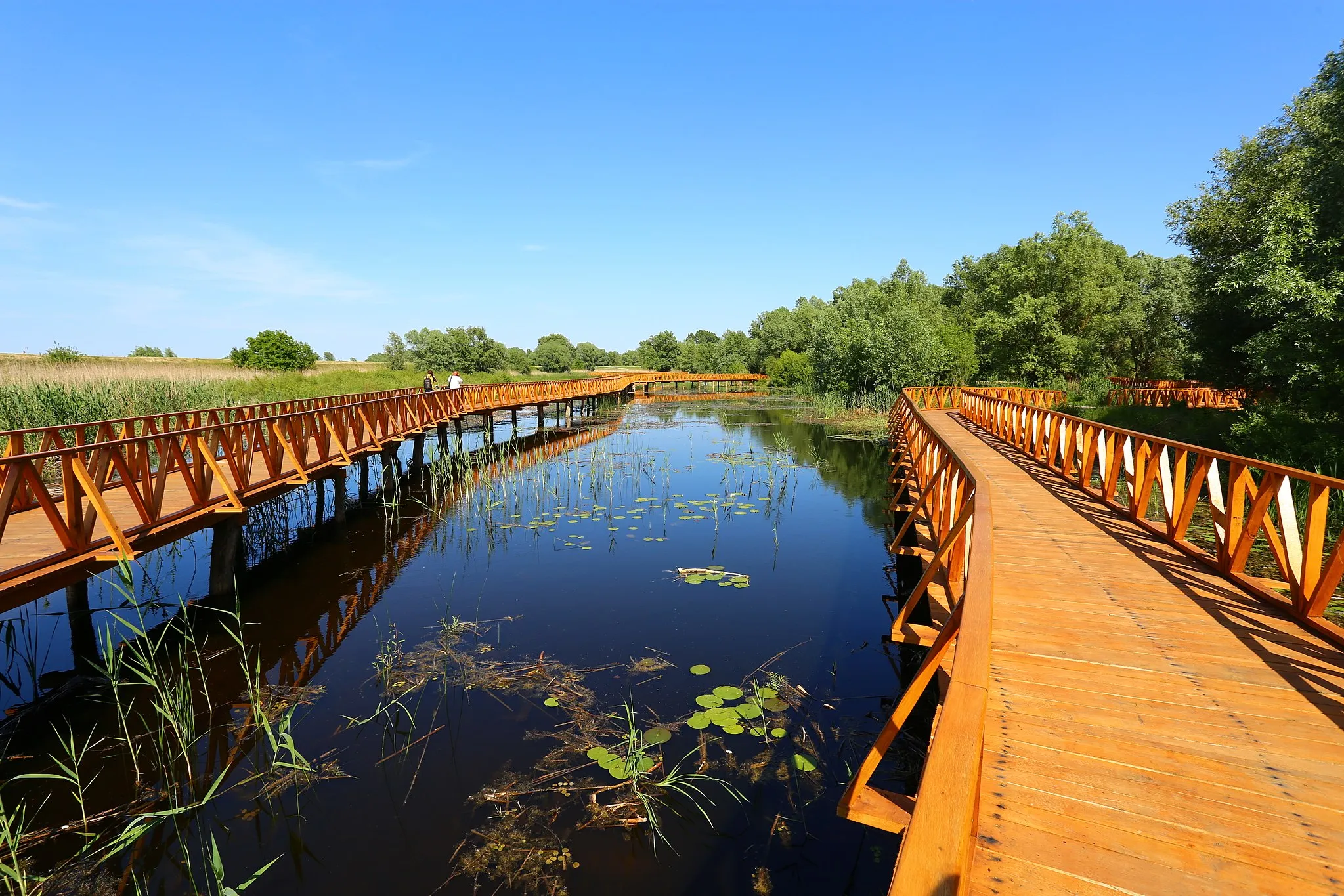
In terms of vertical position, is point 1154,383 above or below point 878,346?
below

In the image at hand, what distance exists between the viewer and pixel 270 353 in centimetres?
4884

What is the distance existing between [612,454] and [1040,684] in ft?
56.9

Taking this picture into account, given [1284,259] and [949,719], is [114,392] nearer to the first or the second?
[949,719]

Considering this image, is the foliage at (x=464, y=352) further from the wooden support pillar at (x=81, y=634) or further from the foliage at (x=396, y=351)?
the wooden support pillar at (x=81, y=634)

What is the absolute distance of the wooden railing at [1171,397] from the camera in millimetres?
30516

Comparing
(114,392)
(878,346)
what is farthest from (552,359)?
(114,392)

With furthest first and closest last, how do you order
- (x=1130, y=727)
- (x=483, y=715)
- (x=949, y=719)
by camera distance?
(x=483, y=715)
(x=1130, y=727)
(x=949, y=719)

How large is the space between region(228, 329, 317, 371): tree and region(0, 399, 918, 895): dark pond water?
43.8 m

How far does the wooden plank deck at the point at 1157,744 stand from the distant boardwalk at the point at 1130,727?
0.03ft

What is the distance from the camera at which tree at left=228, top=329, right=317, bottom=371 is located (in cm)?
4859

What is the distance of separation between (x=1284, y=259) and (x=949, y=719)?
17988 millimetres

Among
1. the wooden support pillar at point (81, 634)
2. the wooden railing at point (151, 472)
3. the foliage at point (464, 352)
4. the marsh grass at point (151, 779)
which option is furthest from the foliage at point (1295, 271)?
the foliage at point (464, 352)

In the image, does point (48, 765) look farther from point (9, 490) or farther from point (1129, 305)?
point (1129, 305)

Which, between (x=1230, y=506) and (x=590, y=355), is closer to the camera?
(x=1230, y=506)
